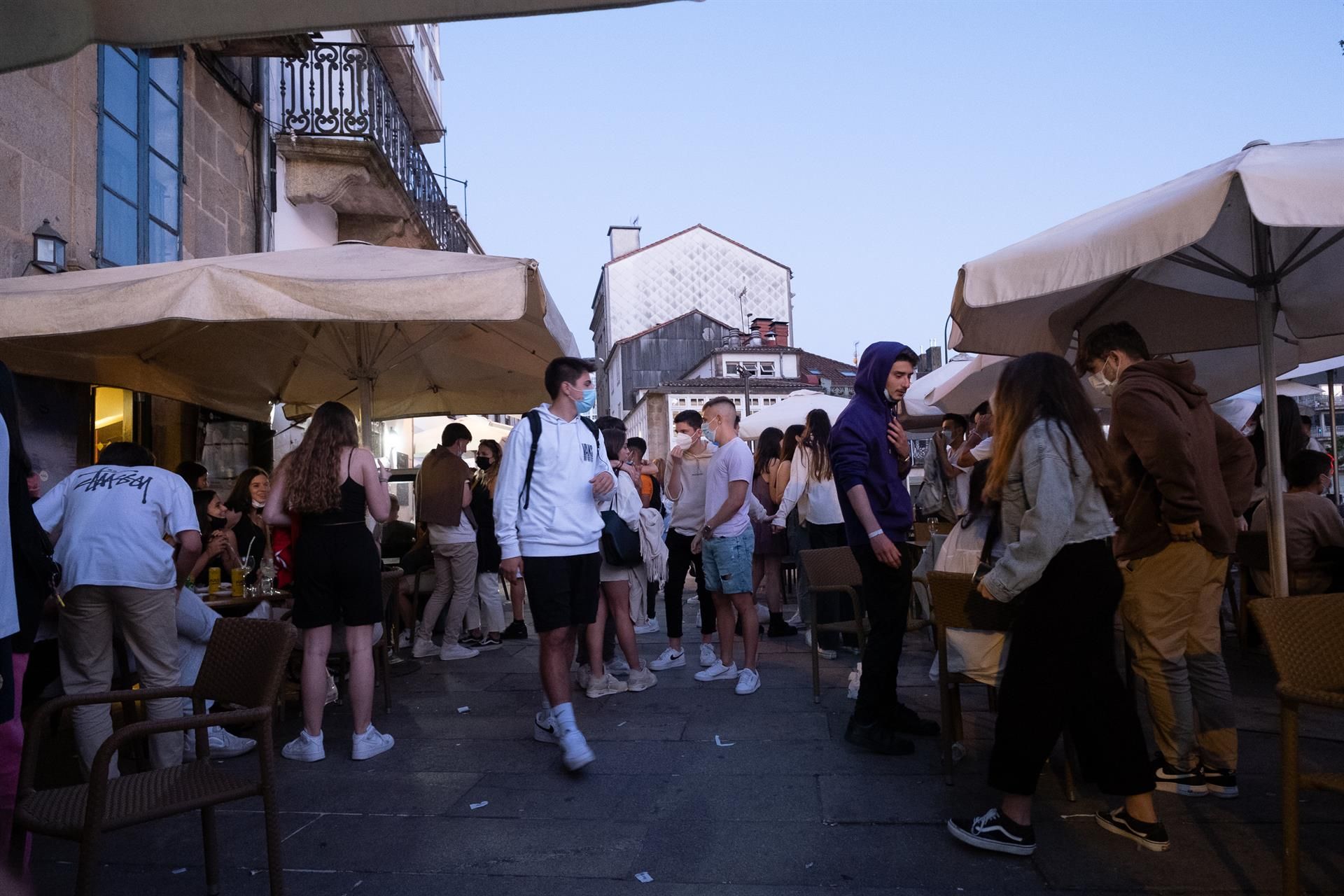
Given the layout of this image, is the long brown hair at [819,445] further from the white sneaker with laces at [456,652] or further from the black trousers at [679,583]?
the white sneaker with laces at [456,652]

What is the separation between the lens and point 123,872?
3387 millimetres

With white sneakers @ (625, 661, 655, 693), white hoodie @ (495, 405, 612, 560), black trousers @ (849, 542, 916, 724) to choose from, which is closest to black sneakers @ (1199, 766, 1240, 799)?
black trousers @ (849, 542, 916, 724)

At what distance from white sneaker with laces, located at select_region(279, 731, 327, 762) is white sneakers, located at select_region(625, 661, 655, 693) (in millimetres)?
2145

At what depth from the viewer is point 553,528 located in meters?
4.78

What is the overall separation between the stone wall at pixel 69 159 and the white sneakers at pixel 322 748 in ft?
13.6

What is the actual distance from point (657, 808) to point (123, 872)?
2.03m

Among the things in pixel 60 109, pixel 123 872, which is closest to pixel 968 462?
pixel 123 872

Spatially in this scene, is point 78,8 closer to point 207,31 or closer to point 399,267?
point 207,31

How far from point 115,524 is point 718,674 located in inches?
153

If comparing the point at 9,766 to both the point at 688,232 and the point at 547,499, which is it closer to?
the point at 547,499

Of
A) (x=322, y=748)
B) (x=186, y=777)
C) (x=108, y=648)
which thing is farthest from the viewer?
(x=322, y=748)

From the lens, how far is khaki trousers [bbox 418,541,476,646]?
7.95 meters

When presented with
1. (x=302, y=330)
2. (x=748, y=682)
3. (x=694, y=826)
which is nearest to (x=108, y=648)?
(x=302, y=330)

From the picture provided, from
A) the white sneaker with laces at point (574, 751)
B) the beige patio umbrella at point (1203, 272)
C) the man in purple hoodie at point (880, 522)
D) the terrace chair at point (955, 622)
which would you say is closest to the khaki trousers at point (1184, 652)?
the terrace chair at point (955, 622)
